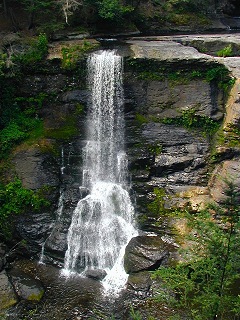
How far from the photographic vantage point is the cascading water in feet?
38.9

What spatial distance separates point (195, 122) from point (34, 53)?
7078 mm

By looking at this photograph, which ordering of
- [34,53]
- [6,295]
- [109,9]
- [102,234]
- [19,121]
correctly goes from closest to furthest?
[6,295], [102,234], [19,121], [34,53], [109,9]

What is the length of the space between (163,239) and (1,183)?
612 centimetres

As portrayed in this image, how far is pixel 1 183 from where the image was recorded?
12.9m

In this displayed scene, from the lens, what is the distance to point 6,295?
10.1m

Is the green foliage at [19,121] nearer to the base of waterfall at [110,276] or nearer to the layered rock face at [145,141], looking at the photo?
the layered rock face at [145,141]

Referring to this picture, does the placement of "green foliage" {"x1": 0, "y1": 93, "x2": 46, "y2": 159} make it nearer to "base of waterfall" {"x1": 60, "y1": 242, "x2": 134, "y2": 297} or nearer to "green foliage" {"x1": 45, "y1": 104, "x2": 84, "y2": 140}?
"green foliage" {"x1": 45, "y1": 104, "x2": 84, "y2": 140}

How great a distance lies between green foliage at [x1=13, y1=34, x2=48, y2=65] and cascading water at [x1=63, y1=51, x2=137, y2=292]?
1983 millimetres

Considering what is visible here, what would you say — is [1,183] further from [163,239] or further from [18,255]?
[163,239]

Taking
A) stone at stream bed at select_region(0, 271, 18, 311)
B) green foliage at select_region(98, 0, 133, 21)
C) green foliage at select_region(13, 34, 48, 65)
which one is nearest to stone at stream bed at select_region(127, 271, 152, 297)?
stone at stream bed at select_region(0, 271, 18, 311)

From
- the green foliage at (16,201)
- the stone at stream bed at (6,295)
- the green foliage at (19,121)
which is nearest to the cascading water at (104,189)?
the green foliage at (16,201)

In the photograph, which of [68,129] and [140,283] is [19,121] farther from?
[140,283]

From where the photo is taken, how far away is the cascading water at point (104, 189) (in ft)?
38.9

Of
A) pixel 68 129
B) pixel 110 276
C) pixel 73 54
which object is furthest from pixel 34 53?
pixel 110 276
